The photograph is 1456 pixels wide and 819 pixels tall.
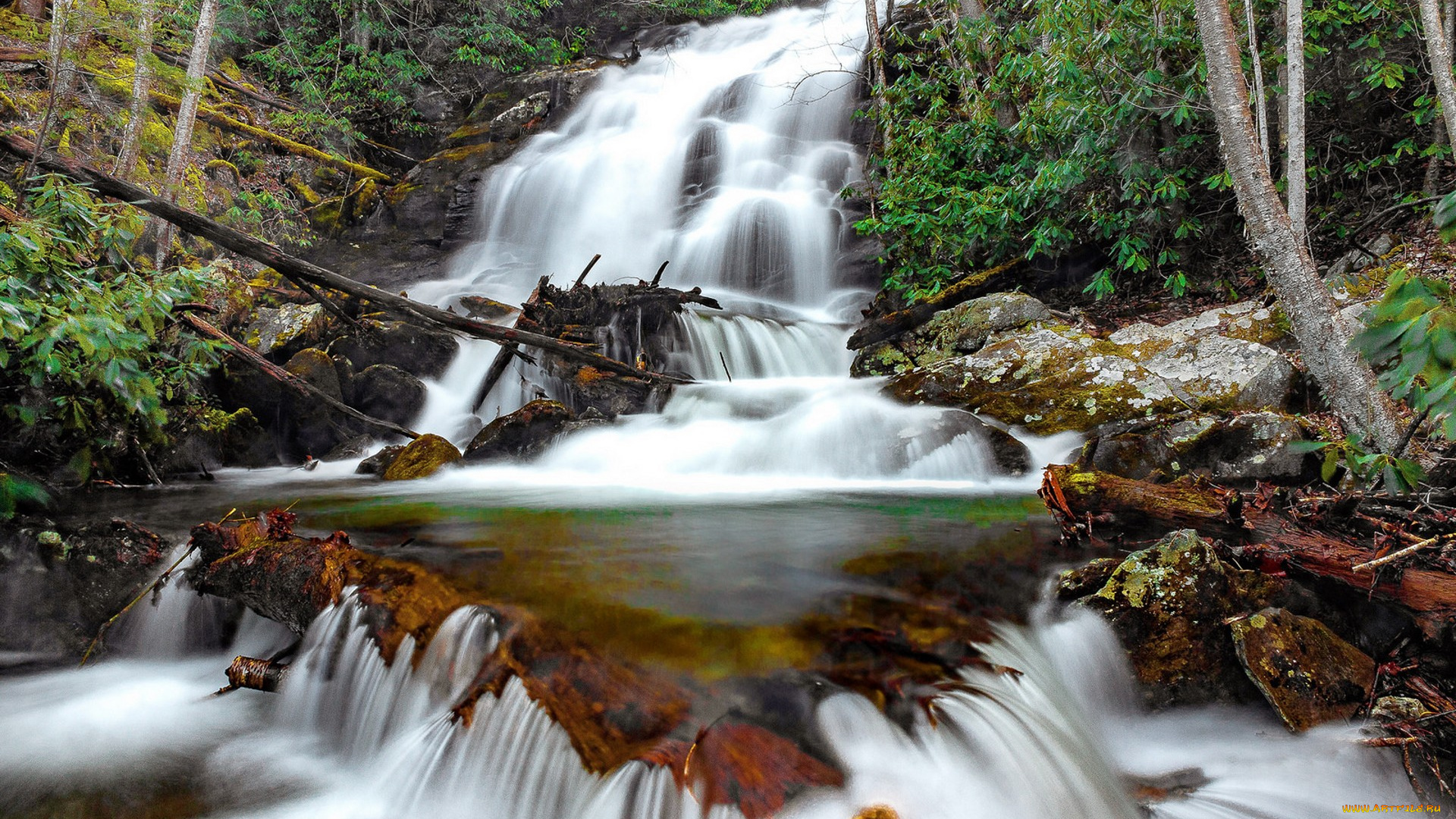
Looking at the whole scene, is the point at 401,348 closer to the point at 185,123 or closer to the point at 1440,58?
the point at 185,123

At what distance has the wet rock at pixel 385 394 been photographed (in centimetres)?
841

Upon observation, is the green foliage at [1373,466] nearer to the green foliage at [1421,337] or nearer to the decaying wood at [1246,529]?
the decaying wood at [1246,529]

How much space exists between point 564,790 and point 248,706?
5.96 feet

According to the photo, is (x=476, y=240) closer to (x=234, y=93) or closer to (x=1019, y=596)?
(x=234, y=93)

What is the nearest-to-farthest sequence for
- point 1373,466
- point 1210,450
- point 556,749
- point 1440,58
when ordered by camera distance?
point 556,749, point 1373,466, point 1440,58, point 1210,450

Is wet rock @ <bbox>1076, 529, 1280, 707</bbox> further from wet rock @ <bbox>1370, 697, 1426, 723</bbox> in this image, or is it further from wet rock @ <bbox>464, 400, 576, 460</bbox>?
wet rock @ <bbox>464, 400, 576, 460</bbox>

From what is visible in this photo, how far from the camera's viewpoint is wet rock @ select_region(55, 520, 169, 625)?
11.8ft

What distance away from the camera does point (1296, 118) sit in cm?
489

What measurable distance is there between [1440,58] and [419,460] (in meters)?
8.90

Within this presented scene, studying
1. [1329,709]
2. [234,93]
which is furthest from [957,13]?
[234,93]

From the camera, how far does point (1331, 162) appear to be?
6.91 m

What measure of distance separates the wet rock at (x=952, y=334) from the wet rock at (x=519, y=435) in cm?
395

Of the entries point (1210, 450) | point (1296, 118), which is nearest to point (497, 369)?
point (1210, 450)

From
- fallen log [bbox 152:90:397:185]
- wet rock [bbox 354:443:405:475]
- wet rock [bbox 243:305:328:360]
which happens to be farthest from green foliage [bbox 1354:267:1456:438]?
fallen log [bbox 152:90:397:185]
